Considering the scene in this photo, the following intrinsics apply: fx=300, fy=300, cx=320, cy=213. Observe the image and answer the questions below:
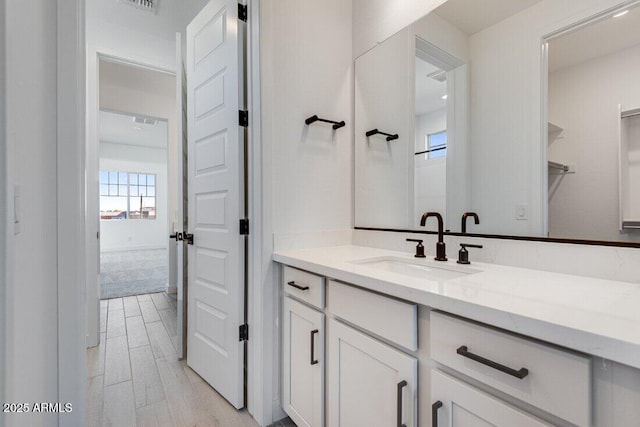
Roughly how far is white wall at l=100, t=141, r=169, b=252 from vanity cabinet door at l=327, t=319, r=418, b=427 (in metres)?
8.28

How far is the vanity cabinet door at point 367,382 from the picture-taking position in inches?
35.1

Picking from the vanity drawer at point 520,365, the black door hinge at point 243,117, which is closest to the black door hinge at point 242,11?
the black door hinge at point 243,117

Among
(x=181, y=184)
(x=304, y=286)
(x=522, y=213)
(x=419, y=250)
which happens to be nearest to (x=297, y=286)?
(x=304, y=286)

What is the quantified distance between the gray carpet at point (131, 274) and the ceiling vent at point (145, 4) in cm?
320

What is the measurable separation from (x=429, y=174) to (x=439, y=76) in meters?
0.49

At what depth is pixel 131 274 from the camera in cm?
503

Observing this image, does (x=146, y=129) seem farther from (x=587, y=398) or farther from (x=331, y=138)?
(x=587, y=398)

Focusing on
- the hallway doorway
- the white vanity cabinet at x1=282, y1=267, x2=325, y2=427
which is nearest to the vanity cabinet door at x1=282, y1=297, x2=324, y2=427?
the white vanity cabinet at x1=282, y1=267, x2=325, y2=427

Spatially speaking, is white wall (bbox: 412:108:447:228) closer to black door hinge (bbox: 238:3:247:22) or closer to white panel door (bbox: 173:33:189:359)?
black door hinge (bbox: 238:3:247:22)

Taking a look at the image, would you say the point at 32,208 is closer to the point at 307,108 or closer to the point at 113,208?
the point at 307,108

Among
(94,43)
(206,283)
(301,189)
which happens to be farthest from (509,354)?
(94,43)

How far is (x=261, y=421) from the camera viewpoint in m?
1.51

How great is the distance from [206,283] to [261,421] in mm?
824

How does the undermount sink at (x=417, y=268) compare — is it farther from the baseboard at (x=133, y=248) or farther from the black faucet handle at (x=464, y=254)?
the baseboard at (x=133, y=248)
